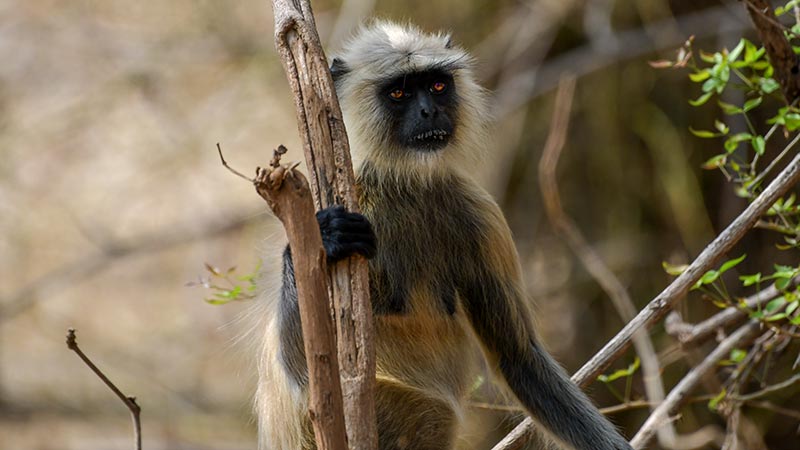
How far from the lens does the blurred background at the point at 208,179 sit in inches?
322

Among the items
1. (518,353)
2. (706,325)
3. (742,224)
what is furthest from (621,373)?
(742,224)

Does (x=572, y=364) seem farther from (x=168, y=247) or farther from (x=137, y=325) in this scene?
(x=137, y=325)

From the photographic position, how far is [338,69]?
4426 mm

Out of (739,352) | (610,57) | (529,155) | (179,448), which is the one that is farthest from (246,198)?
(739,352)

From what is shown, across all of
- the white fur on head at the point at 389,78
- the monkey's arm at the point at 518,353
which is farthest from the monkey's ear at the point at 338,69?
the monkey's arm at the point at 518,353

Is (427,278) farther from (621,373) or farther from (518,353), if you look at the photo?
(621,373)

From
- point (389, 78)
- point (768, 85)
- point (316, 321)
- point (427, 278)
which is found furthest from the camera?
point (389, 78)

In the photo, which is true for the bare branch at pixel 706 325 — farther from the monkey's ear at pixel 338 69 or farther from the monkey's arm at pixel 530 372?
the monkey's ear at pixel 338 69

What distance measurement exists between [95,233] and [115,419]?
183 cm

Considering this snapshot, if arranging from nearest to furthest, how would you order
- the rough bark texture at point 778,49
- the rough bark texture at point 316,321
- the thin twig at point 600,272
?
1. the rough bark texture at point 316,321
2. the rough bark texture at point 778,49
3. the thin twig at point 600,272

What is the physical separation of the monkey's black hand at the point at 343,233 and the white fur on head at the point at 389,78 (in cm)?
106

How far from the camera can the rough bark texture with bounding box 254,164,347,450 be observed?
256 cm

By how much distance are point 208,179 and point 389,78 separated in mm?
6762

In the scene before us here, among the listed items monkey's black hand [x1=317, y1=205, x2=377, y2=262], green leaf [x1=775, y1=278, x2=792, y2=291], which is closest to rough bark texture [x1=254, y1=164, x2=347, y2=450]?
monkey's black hand [x1=317, y1=205, x2=377, y2=262]
